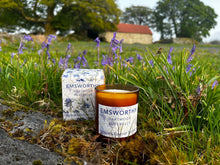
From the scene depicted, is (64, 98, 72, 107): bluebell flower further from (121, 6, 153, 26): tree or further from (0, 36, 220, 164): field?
(121, 6, 153, 26): tree

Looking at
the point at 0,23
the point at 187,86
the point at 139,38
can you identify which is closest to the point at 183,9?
the point at 139,38

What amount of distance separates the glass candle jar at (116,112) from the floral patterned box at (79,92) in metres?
0.31

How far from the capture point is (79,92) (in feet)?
6.31

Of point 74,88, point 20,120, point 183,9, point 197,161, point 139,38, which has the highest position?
point 183,9

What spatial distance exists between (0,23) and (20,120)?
30.4 meters

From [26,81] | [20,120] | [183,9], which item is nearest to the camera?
[20,120]

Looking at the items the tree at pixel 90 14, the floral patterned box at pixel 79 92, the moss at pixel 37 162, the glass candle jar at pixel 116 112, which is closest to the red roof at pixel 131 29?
the tree at pixel 90 14

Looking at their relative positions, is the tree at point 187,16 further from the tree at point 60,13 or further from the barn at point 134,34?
the tree at point 60,13

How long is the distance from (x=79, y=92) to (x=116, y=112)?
52cm

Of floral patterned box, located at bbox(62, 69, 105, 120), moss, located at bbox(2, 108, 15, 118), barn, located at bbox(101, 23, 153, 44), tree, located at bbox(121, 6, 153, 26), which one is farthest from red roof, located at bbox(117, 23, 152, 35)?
moss, located at bbox(2, 108, 15, 118)

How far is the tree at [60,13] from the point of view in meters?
26.9

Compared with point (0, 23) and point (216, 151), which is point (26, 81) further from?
point (0, 23)

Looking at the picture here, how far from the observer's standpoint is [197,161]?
132 cm

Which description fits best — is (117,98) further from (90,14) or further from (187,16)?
(187,16)
